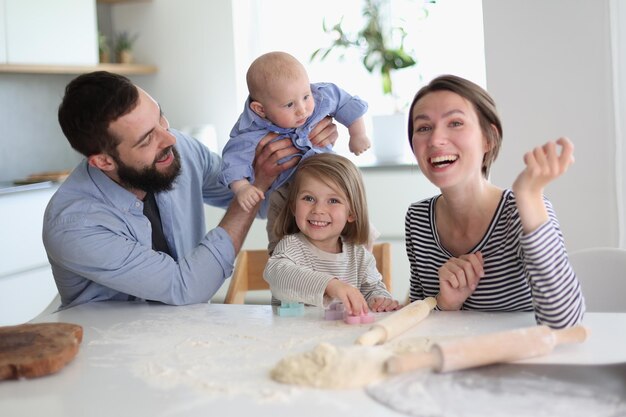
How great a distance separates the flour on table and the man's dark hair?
100 centimetres

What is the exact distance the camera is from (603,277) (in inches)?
78.7

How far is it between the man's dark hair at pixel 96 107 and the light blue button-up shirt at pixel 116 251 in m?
0.08

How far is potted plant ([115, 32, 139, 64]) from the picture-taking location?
4629 mm

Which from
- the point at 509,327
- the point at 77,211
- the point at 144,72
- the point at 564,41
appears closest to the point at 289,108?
the point at 77,211

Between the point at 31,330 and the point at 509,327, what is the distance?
35.9 inches

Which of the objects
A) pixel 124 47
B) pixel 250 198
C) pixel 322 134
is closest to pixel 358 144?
pixel 322 134

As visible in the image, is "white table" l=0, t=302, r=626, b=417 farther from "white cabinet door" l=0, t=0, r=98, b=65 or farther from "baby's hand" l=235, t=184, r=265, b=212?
"white cabinet door" l=0, t=0, r=98, b=65

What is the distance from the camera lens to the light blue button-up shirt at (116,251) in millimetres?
1924

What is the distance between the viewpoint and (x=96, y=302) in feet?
6.75

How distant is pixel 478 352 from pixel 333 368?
22cm

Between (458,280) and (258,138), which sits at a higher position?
(258,138)

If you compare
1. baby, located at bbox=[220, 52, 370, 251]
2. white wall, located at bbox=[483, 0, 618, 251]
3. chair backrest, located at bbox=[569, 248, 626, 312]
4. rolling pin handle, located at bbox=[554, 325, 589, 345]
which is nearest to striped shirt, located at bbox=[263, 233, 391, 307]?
baby, located at bbox=[220, 52, 370, 251]

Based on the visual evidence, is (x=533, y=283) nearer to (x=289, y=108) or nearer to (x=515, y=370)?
(x=515, y=370)

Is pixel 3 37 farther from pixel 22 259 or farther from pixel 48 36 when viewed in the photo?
pixel 22 259
